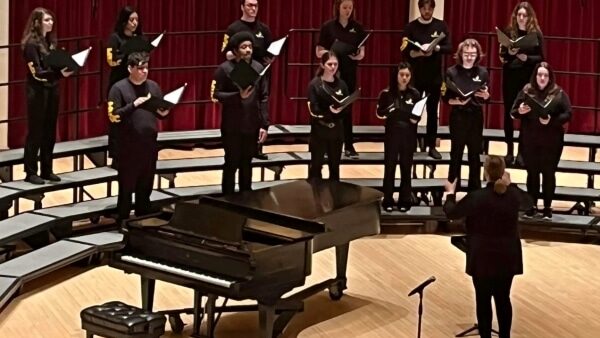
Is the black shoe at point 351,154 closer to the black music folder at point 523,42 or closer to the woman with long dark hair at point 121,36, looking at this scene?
the black music folder at point 523,42

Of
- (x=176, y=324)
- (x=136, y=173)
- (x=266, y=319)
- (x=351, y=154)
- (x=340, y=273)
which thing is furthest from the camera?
(x=351, y=154)

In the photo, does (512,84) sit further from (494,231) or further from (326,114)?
(494,231)

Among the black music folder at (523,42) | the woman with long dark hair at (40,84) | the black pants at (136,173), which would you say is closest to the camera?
the black pants at (136,173)

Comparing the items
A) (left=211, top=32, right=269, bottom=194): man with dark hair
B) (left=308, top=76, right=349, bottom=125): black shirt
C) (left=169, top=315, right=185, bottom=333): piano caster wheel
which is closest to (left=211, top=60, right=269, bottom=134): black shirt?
(left=211, top=32, right=269, bottom=194): man with dark hair

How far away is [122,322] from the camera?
7.01 metres

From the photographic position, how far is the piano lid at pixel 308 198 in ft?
26.9

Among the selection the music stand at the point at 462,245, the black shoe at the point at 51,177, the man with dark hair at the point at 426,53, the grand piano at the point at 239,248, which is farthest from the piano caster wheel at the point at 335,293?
the man with dark hair at the point at 426,53

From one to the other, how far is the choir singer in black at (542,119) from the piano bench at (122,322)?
4315mm

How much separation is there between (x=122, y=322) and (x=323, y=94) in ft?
11.7

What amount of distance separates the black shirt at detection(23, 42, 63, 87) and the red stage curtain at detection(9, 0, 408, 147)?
111 inches

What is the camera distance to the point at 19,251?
9.70 meters

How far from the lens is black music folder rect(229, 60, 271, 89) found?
942 centimetres

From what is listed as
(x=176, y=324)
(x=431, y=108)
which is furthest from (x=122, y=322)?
(x=431, y=108)

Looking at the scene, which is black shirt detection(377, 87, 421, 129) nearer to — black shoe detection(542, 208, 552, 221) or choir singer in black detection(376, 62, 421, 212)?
choir singer in black detection(376, 62, 421, 212)
